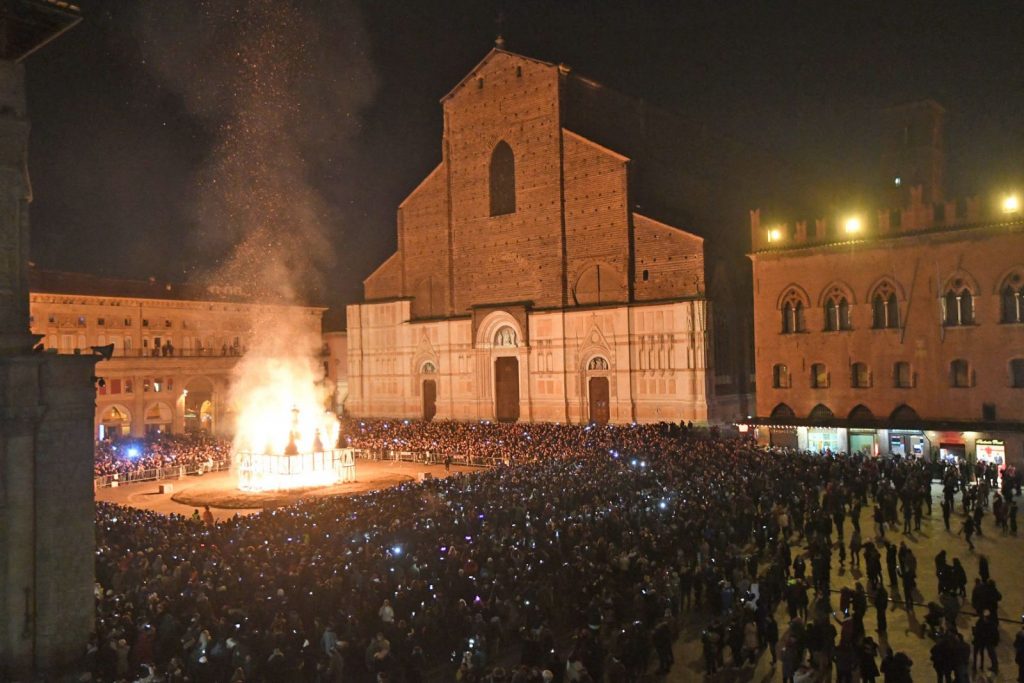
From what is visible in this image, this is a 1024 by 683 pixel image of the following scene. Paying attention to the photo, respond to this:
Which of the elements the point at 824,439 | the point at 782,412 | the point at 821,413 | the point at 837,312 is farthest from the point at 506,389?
the point at 837,312

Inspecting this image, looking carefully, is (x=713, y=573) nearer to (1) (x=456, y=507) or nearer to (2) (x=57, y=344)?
(1) (x=456, y=507)

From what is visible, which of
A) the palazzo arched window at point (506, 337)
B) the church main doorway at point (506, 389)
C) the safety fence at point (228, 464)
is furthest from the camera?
the church main doorway at point (506, 389)

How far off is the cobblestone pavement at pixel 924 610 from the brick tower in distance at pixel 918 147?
30837mm

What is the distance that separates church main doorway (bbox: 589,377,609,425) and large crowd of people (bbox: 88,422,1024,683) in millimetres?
19225

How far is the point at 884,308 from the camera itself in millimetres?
31875

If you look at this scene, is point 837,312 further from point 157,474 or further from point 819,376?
point 157,474

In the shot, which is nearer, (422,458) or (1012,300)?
(1012,300)

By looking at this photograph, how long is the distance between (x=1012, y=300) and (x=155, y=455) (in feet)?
119

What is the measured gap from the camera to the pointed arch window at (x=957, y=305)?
97.6 feet

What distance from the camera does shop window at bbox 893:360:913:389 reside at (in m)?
31.2

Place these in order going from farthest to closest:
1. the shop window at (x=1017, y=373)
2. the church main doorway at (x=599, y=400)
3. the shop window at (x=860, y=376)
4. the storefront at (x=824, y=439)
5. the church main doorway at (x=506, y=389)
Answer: the church main doorway at (x=506, y=389)
the church main doorway at (x=599, y=400)
the shop window at (x=860, y=376)
the storefront at (x=824, y=439)
the shop window at (x=1017, y=373)

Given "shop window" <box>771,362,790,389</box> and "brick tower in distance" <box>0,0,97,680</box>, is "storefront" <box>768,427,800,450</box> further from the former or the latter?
"brick tower in distance" <box>0,0,97,680</box>

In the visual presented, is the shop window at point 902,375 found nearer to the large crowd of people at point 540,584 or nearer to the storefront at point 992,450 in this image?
the storefront at point 992,450

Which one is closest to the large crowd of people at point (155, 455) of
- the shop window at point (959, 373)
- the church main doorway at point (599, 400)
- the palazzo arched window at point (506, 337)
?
the palazzo arched window at point (506, 337)
